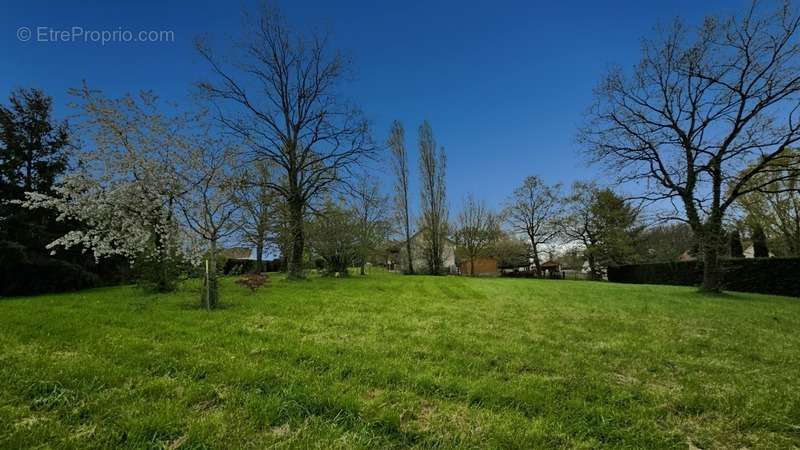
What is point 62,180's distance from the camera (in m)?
9.08

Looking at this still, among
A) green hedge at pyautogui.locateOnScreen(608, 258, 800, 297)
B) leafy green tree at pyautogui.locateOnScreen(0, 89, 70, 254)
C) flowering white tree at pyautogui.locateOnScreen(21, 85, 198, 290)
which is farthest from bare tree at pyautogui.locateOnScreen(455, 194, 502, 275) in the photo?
leafy green tree at pyautogui.locateOnScreen(0, 89, 70, 254)

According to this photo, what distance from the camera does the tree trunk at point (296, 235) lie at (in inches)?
681

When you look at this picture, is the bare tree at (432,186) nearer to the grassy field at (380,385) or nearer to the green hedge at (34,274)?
the green hedge at (34,274)

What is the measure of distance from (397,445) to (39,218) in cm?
2065

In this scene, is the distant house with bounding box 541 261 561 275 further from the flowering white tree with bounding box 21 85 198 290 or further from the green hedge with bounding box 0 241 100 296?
the green hedge with bounding box 0 241 100 296

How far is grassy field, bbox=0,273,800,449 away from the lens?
8.01ft

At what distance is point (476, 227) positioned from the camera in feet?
127

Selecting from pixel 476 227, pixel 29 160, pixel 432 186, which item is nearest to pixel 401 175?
pixel 432 186

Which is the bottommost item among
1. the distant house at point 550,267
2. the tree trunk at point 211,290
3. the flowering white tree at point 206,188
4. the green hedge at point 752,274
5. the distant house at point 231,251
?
the distant house at point 550,267

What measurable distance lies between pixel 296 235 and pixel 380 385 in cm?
1517

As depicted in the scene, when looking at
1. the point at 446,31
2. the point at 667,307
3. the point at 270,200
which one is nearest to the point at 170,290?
the point at 270,200

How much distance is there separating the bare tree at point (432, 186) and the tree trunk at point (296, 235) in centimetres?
1885

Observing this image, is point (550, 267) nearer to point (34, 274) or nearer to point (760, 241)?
point (760, 241)

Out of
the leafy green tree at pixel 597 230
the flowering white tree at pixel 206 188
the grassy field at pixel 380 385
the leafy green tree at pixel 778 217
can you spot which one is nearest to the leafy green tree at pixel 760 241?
the leafy green tree at pixel 778 217
